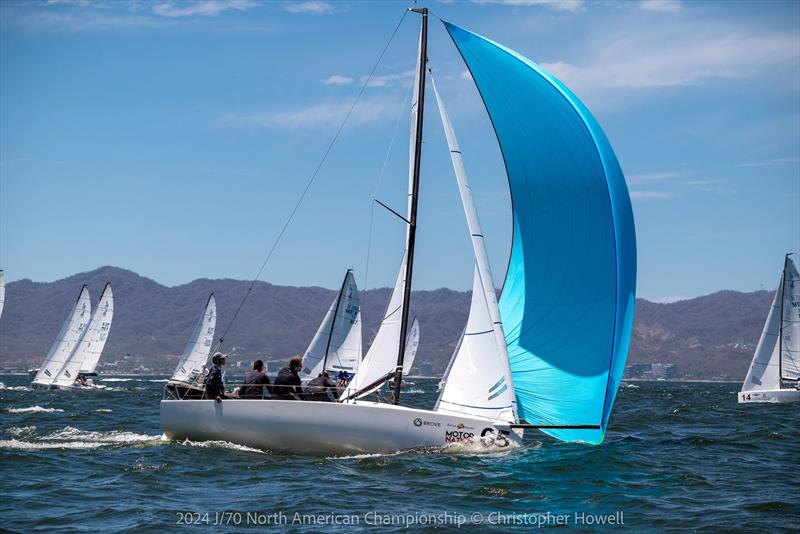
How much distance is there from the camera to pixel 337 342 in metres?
29.5

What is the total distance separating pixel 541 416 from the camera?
573 inches

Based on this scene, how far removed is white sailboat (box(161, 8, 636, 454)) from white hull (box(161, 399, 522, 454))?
2 centimetres

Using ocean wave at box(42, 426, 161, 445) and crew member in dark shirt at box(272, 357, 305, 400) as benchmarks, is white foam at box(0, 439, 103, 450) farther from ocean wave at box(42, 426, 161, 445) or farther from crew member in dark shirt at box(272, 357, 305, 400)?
crew member in dark shirt at box(272, 357, 305, 400)

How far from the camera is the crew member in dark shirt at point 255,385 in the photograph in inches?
582

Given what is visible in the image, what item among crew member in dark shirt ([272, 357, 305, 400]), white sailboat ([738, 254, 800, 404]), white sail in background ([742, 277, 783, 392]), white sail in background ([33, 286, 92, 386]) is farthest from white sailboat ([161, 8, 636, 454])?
white sail in background ([33, 286, 92, 386])

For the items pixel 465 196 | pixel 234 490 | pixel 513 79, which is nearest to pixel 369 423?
pixel 234 490

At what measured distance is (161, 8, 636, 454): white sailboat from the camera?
13.6 m

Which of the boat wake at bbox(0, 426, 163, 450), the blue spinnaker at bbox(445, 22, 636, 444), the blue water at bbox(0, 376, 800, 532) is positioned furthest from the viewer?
the boat wake at bbox(0, 426, 163, 450)

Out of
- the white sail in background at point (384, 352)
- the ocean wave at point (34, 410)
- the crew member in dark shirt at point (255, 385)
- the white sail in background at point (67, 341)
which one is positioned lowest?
the ocean wave at point (34, 410)

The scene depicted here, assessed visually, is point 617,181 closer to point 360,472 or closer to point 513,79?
point 513,79

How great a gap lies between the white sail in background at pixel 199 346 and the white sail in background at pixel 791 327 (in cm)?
2287

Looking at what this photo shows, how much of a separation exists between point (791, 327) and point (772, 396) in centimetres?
308

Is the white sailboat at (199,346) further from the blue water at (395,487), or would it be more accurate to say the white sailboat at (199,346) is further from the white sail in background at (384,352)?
the white sail in background at (384,352)

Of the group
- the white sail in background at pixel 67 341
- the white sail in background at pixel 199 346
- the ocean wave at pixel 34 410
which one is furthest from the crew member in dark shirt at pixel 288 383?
the white sail in background at pixel 67 341
